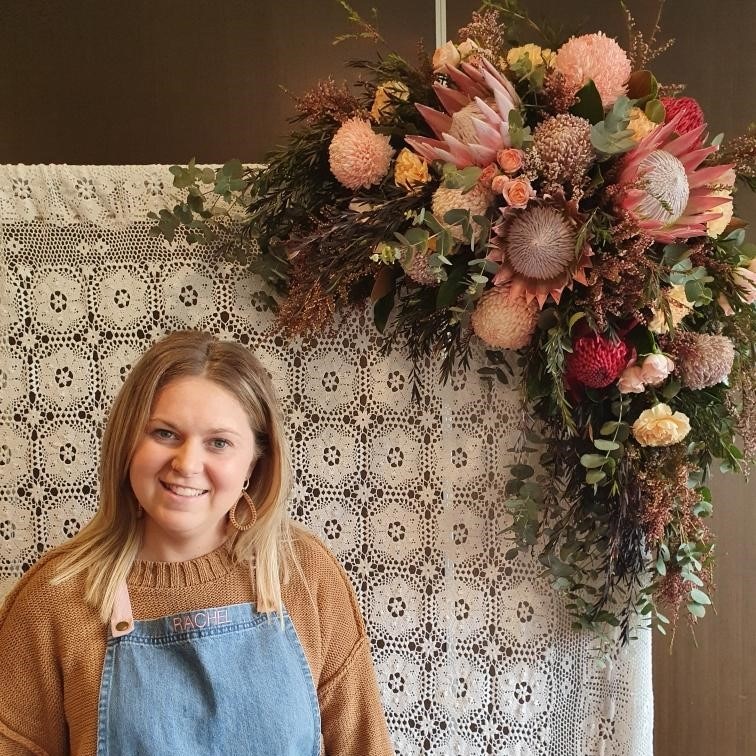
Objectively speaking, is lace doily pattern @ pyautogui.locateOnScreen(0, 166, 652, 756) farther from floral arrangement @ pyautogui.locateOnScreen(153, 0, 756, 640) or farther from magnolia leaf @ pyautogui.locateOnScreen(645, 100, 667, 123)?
magnolia leaf @ pyautogui.locateOnScreen(645, 100, 667, 123)

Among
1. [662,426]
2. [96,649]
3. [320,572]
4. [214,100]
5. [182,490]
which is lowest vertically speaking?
[96,649]

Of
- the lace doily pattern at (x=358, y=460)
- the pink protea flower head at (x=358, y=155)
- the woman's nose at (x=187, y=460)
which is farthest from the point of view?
the lace doily pattern at (x=358, y=460)

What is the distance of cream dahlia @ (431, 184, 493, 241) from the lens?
986 millimetres

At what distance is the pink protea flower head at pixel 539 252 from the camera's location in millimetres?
960

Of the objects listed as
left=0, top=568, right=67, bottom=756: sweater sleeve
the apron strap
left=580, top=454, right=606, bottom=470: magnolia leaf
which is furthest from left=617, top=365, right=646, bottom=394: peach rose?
left=0, top=568, right=67, bottom=756: sweater sleeve

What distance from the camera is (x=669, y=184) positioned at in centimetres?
95

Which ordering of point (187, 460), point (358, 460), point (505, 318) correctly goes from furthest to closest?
point (358, 460) → point (505, 318) → point (187, 460)

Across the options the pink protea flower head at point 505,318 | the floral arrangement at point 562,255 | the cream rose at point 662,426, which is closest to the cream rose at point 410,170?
the floral arrangement at point 562,255

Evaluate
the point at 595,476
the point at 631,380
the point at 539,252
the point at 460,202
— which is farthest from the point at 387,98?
the point at 595,476

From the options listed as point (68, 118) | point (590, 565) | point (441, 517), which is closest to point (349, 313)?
point (441, 517)

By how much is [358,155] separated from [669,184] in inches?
18.4

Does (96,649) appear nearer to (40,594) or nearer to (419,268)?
(40,594)

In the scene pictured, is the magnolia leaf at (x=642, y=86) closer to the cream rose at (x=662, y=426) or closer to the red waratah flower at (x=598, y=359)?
the red waratah flower at (x=598, y=359)

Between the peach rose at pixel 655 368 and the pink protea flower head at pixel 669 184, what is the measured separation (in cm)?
18
